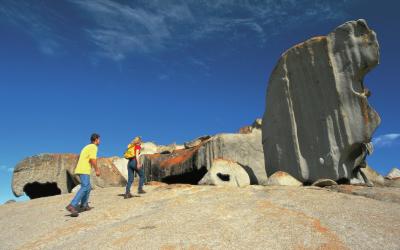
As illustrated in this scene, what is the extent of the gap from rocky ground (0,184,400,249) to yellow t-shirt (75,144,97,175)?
1.27 meters

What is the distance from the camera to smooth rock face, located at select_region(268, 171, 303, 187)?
1588cm

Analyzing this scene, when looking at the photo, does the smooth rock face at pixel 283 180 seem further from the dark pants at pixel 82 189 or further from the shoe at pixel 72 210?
the shoe at pixel 72 210

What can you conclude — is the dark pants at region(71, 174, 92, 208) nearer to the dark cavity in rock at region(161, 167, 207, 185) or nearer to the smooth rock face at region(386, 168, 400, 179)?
the dark cavity in rock at region(161, 167, 207, 185)

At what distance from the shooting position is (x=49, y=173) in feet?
84.6

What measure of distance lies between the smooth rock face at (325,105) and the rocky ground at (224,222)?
87.9 inches

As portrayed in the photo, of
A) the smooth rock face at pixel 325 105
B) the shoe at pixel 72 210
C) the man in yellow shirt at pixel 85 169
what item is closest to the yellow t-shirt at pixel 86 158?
the man in yellow shirt at pixel 85 169

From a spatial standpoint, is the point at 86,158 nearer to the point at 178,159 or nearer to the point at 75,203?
the point at 75,203

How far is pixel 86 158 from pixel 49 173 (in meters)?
14.4

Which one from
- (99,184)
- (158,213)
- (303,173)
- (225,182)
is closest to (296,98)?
(303,173)

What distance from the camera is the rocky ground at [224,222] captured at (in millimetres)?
8516

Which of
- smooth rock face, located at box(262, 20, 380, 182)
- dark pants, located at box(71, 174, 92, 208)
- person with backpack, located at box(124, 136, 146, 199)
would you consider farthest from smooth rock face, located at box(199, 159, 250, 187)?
dark pants, located at box(71, 174, 92, 208)

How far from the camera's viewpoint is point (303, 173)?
16578mm

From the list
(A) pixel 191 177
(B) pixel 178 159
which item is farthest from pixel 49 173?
(A) pixel 191 177

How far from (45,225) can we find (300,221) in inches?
271
